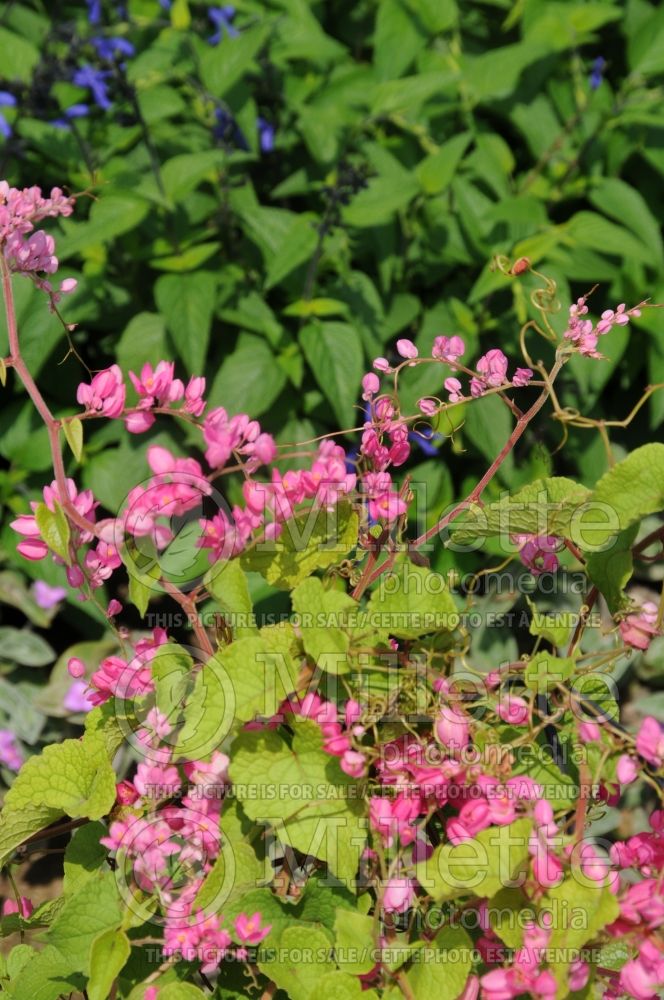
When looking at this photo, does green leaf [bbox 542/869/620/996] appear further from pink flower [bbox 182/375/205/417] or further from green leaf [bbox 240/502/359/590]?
pink flower [bbox 182/375/205/417]

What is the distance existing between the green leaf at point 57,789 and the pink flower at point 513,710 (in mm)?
346

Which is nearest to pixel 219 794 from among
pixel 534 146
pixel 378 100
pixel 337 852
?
pixel 337 852

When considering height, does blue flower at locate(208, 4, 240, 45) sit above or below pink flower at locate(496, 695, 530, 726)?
above

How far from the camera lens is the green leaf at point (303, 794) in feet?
2.79

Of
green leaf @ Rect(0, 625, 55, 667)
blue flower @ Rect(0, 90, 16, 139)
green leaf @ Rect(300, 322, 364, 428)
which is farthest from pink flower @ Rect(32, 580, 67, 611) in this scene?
blue flower @ Rect(0, 90, 16, 139)

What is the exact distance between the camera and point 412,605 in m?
0.86

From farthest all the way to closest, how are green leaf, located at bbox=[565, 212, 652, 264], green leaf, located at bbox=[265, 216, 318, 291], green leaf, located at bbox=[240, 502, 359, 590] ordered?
green leaf, located at bbox=[565, 212, 652, 264] → green leaf, located at bbox=[265, 216, 318, 291] → green leaf, located at bbox=[240, 502, 359, 590]

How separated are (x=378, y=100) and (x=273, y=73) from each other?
39 centimetres

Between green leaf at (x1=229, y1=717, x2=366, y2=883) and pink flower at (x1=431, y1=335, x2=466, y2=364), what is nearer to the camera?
green leaf at (x1=229, y1=717, x2=366, y2=883)

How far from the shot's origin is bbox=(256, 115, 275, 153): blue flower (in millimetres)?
2451

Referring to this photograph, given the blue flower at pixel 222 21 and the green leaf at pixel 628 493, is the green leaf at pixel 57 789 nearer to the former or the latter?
the green leaf at pixel 628 493

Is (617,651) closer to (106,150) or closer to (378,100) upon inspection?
(378,100)

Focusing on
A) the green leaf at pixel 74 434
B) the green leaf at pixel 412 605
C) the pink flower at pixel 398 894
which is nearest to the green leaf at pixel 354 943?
the pink flower at pixel 398 894

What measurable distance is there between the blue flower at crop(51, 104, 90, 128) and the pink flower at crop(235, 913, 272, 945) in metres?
1.85
